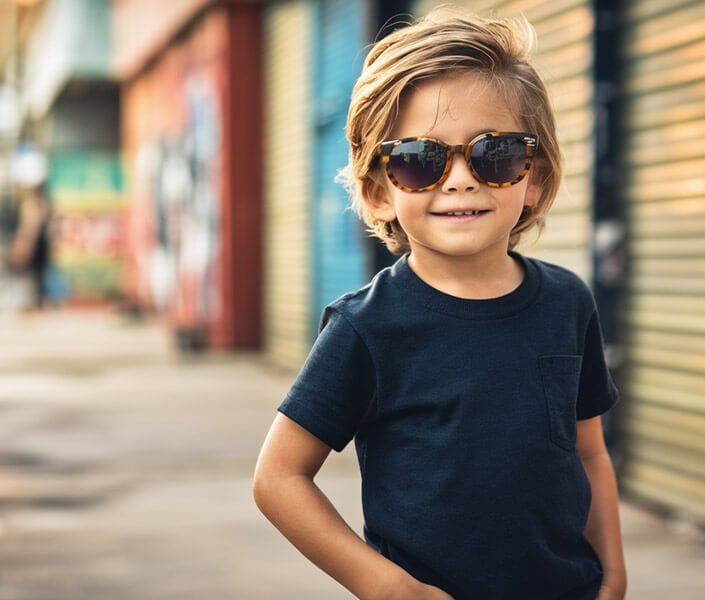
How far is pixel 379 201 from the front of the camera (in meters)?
2.04

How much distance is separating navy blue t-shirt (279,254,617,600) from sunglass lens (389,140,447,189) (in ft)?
0.57

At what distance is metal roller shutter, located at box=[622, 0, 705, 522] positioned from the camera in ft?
16.4

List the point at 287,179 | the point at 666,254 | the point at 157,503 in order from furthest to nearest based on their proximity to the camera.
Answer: the point at 287,179 → the point at 157,503 → the point at 666,254

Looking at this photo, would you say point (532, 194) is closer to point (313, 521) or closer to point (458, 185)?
point (458, 185)

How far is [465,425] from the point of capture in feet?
5.90

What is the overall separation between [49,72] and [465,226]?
24.3 metres

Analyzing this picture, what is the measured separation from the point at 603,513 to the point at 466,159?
26.5 inches

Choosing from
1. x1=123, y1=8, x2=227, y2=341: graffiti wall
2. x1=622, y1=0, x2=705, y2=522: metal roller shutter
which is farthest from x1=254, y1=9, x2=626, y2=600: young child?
x1=123, y1=8, x2=227, y2=341: graffiti wall

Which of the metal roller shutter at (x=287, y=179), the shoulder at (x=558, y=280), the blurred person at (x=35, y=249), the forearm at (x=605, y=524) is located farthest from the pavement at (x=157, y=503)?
the blurred person at (x=35, y=249)

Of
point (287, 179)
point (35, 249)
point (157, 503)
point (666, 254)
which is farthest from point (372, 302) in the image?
point (35, 249)

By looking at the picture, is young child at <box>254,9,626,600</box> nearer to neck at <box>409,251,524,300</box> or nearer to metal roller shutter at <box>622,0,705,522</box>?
neck at <box>409,251,524,300</box>

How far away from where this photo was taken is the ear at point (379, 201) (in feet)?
6.63

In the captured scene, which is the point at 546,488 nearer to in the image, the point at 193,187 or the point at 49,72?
the point at 193,187

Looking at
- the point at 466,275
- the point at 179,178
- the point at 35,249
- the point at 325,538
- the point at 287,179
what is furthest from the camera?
the point at 35,249
